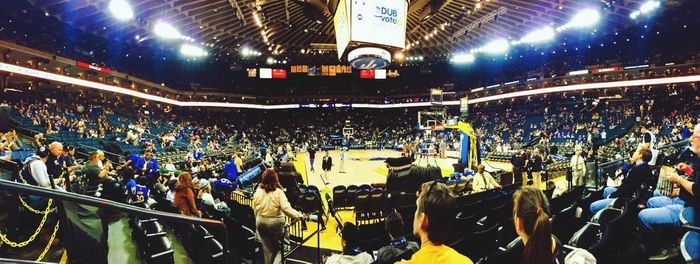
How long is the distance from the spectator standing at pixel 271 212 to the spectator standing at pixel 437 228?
2818 millimetres

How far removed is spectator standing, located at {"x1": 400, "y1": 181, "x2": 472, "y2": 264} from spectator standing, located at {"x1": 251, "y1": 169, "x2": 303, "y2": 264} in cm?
282

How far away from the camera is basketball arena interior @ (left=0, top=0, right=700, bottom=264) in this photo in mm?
3369

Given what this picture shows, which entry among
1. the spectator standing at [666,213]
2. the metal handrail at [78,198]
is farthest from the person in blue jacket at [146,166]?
the spectator standing at [666,213]

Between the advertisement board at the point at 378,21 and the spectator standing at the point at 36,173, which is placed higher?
the advertisement board at the point at 378,21

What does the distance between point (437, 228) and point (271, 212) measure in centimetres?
308

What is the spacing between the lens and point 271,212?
4.19m

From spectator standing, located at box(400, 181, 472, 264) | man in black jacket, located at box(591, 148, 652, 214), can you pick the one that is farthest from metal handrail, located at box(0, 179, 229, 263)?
man in black jacket, located at box(591, 148, 652, 214)

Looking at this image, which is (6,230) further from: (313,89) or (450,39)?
(313,89)

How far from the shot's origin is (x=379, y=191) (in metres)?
8.41

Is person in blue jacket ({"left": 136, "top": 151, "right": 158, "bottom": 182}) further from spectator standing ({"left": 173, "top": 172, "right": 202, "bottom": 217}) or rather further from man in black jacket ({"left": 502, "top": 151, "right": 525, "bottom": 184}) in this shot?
man in black jacket ({"left": 502, "top": 151, "right": 525, "bottom": 184})

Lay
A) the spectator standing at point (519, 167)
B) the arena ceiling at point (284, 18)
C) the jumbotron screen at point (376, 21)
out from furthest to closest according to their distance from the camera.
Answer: the arena ceiling at point (284, 18) < the spectator standing at point (519, 167) < the jumbotron screen at point (376, 21)

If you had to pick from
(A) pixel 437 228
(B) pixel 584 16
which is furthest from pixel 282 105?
(A) pixel 437 228

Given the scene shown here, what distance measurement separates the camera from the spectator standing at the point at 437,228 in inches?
60.2

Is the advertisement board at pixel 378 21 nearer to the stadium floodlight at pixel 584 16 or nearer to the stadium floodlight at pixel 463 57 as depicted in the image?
the stadium floodlight at pixel 584 16
